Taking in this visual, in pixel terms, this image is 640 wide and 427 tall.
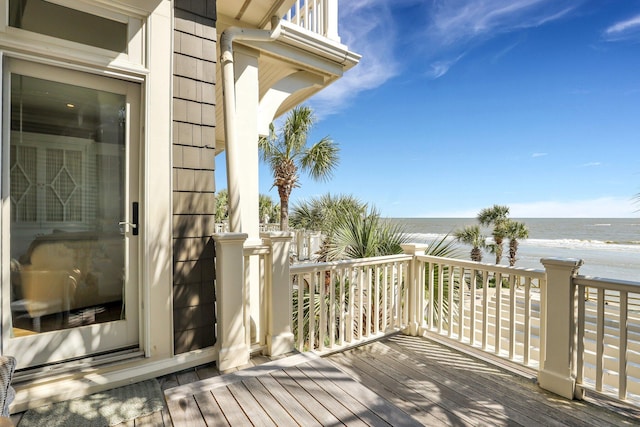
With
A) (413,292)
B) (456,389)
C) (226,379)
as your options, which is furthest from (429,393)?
(226,379)

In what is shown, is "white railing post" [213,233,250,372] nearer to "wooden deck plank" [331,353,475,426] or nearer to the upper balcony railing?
"wooden deck plank" [331,353,475,426]

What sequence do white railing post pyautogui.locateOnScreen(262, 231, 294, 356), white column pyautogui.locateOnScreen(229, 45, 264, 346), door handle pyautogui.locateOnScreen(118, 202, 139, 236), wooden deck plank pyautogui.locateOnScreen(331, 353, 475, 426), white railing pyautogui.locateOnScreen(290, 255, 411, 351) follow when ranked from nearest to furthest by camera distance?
wooden deck plank pyautogui.locateOnScreen(331, 353, 475, 426) < door handle pyautogui.locateOnScreen(118, 202, 139, 236) < white railing post pyautogui.locateOnScreen(262, 231, 294, 356) < white railing pyautogui.locateOnScreen(290, 255, 411, 351) < white column pyautogui.locateOnScreen(229, 45, 264, 346)

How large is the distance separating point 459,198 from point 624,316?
45.1m

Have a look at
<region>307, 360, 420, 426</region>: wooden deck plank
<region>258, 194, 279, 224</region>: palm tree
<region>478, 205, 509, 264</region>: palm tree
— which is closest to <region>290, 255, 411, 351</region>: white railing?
<region>307, 360, 420, 426</region>: wooden deck plank

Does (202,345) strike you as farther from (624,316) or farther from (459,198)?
(459,198)

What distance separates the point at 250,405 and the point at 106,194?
5.56 ft

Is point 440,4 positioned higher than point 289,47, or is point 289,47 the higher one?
point 440,4

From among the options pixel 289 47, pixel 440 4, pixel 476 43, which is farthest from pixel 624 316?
pixel 476 43

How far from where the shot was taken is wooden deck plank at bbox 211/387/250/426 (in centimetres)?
139

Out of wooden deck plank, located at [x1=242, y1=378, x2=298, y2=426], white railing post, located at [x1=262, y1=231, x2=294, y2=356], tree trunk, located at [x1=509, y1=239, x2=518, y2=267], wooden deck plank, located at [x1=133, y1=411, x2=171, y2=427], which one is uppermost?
white railing post, located at [x1=262, y1=231, x2=294, y2=356]

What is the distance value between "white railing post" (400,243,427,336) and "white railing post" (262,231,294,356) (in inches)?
60.1

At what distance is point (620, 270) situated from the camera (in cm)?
1641

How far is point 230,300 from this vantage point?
2.19 m

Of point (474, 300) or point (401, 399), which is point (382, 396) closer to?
point (401, 399)
